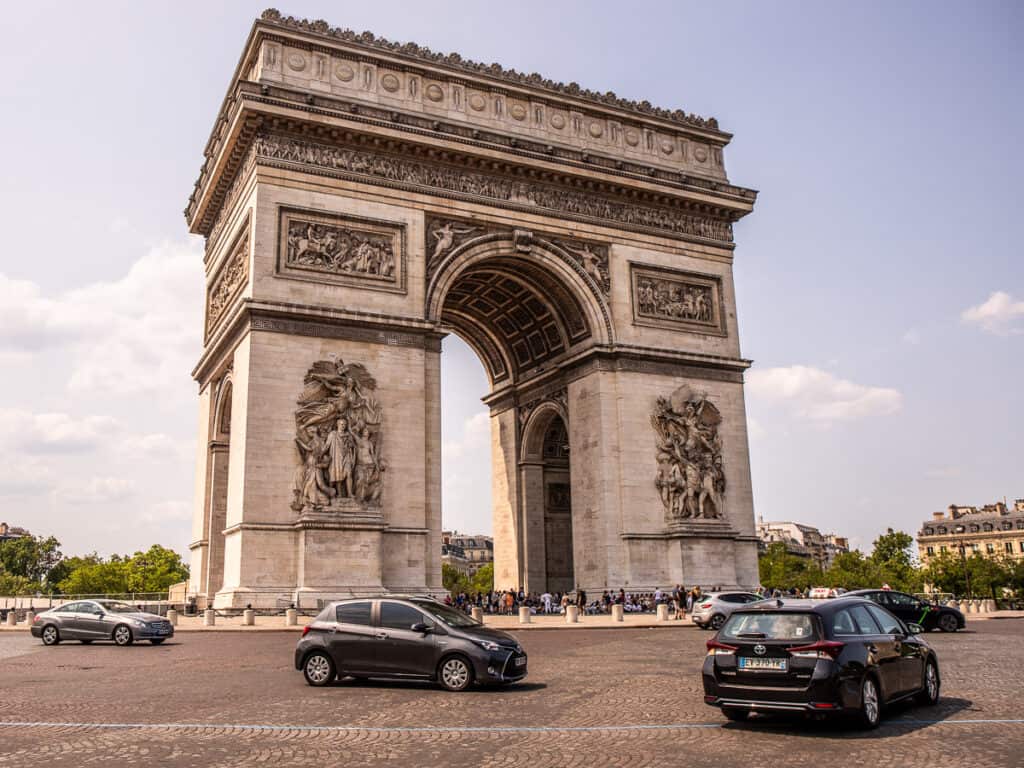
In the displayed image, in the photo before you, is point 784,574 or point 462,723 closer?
Result: point 462,723

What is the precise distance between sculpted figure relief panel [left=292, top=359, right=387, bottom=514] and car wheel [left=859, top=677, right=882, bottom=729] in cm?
2089

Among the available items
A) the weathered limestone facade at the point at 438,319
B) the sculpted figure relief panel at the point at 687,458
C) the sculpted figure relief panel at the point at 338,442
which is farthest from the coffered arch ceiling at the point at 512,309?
the sculpted figure relief panel at the point at 338,442

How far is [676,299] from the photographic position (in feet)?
121

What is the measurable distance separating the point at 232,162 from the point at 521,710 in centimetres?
2669

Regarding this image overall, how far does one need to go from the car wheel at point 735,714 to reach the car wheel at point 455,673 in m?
3.87

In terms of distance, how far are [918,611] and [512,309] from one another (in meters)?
20.0

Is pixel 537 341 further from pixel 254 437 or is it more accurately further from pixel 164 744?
pixel 164 744

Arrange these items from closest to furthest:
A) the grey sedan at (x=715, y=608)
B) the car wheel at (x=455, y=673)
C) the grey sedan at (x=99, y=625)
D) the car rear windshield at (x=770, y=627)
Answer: the car rear windshield at (x=770, y=627) → the car wheel at (x=455, y=673) → the grey sedan at (x=99, y=625) → the grey sedan at (x=715, y=608)

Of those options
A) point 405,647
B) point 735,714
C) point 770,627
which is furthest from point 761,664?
point 405,647

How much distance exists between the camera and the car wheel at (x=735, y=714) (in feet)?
32.0

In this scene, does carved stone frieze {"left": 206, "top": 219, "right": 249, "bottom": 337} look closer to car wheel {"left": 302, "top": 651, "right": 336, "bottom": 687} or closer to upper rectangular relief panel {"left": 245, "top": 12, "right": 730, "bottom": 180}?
upper rectangular relief panel {"left": 245, "top": 12, "right": 730, "bottom": 180}

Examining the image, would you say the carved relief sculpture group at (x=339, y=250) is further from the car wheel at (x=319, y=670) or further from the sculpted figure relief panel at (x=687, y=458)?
the car wheel at (x=319, y=670)

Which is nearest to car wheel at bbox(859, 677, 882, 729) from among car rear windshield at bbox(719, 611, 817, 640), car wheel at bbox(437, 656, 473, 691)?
car rear windshield at bbox(719, 611, 817, 640)

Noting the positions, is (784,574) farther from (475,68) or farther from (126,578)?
(475,68)
